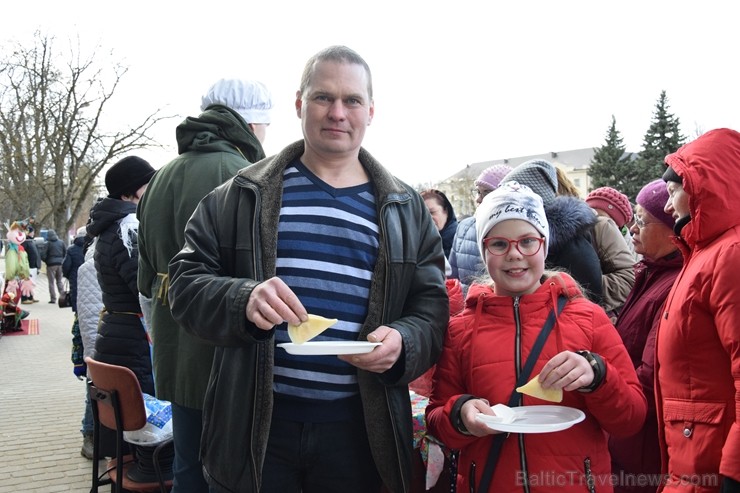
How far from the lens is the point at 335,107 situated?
200 centimetres

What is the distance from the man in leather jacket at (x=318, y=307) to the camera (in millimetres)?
1892

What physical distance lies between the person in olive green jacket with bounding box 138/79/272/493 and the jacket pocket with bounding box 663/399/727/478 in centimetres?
180

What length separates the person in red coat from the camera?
2.38 metres

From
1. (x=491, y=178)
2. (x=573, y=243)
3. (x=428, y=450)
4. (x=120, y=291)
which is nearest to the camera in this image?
(x=428, y=450)

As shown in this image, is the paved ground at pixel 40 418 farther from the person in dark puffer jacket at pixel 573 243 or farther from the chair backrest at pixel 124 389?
the person in dark puffer jacket at pixel 573 243

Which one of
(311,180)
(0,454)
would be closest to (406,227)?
(311,180)

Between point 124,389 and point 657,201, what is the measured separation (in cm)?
296

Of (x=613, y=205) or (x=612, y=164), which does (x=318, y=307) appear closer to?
(x=613, y=205)

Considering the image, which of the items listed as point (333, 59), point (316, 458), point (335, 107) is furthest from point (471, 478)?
point (333, 59)

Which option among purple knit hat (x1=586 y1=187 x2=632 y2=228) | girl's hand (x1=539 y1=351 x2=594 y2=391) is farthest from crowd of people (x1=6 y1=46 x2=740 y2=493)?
purple knit hat (x1=586 y1=187 x2=632 y2=228)

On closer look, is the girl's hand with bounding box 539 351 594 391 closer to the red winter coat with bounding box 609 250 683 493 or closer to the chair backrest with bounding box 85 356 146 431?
the red winter coat with bounding box 609 250 683 493

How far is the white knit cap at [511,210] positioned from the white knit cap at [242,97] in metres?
1.38

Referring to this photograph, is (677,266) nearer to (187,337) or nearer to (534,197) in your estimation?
(534,197)

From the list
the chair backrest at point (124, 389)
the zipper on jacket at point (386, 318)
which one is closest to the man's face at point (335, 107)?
the zipper on jacket at point (386, 318)
